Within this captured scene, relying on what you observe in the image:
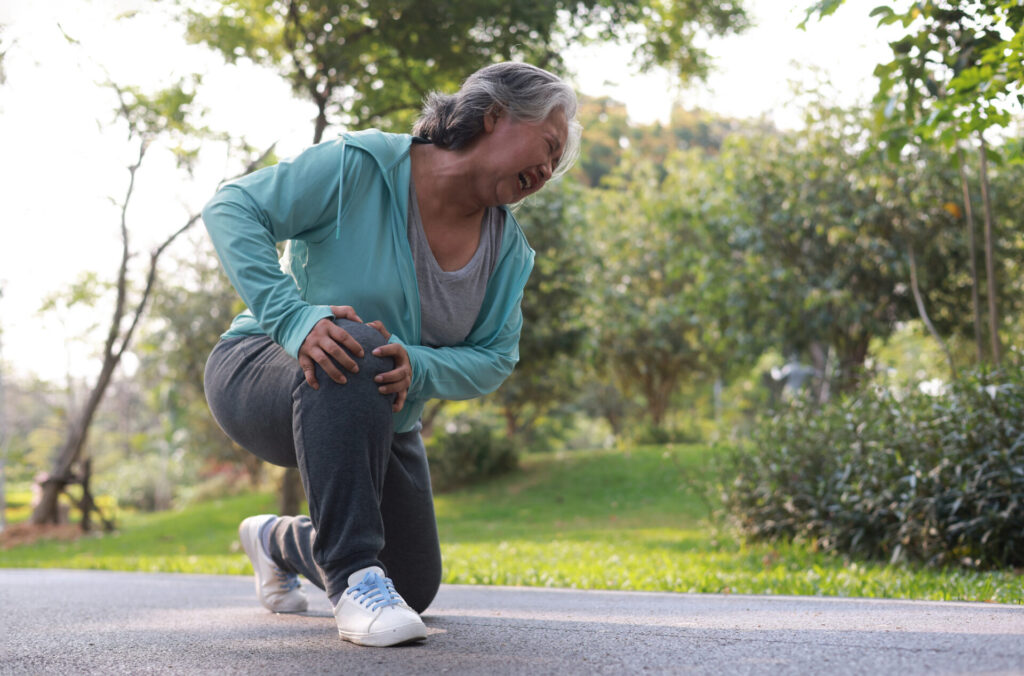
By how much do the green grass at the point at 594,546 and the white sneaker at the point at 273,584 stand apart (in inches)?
80.7

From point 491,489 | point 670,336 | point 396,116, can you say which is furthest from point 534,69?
point 670,336

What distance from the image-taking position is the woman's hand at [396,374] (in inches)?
89.9

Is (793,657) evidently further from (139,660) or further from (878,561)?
(878,561)

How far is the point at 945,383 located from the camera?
5.90m

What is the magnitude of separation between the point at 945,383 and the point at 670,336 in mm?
18628

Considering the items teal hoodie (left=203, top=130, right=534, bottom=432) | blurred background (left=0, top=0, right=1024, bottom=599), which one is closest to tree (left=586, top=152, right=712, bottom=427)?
blurred background (left=0, top=0, right=1024, bottom=599)

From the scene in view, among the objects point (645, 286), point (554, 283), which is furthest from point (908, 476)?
point (645, 286)

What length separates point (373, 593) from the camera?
2215mm

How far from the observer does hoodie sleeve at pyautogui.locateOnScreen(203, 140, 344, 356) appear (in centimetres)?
236

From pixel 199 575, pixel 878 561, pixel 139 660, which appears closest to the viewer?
pixel 139 660

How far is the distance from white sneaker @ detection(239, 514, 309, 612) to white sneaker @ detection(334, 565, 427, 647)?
911 millimetres

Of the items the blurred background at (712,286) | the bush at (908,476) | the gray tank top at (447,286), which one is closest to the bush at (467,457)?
the blurred background at (712,286)

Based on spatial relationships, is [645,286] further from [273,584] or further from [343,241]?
[343,241]

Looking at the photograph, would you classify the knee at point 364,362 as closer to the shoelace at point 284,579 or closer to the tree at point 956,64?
the shoelace at point 284,579
